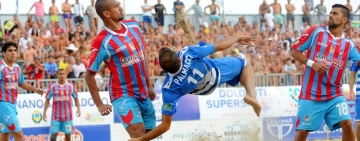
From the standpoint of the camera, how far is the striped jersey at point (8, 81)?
12195 millimetres

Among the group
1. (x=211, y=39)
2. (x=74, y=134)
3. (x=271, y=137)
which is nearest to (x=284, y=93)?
(x=271, y=137)

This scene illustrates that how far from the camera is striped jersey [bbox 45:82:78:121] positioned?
15.5 metres

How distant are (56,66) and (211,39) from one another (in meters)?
5.40

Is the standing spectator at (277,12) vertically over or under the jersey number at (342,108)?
over

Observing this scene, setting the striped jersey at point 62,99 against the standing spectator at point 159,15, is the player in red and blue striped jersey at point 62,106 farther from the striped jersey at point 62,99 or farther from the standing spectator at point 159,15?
the standing spectator at point 159,15

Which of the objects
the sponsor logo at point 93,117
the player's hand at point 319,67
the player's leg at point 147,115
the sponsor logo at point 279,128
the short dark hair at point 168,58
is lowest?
the sponsor logo at point 279,128

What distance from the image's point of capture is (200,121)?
16.8 m

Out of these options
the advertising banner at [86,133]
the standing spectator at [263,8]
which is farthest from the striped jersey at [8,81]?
the standing spectator at [263,8]

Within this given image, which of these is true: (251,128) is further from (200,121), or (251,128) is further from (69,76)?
(69,76)

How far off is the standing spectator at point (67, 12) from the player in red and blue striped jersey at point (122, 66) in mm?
11490

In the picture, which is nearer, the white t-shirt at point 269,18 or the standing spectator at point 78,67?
the standing spectator at point 78,67

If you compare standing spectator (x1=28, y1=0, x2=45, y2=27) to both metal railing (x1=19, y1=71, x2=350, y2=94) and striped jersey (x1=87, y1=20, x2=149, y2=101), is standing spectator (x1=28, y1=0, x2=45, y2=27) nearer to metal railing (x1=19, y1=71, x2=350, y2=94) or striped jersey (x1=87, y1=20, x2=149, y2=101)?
metal railing (x1=19, y1=71, x2=350, y2=94)

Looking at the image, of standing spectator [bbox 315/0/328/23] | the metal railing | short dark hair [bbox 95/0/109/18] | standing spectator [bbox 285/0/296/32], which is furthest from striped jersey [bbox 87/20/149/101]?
standing spectator [bbox 315/0/328/23]

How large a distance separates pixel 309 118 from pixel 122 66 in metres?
2.86
